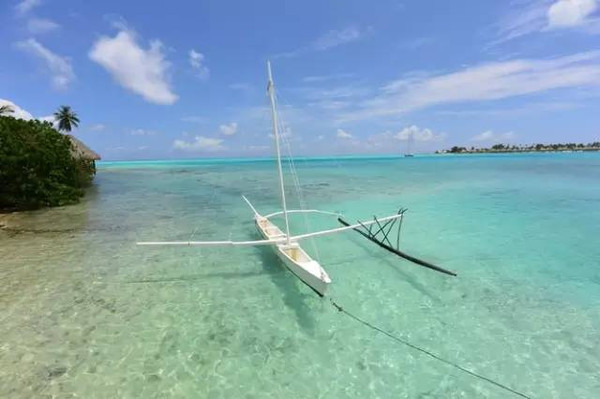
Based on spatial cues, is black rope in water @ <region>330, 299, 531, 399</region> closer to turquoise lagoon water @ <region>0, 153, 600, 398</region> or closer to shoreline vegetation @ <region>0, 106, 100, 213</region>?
turquoise lagoon water @ <region>0, 153, 600, 398</region>

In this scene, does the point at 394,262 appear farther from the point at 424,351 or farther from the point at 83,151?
the point at 83,151

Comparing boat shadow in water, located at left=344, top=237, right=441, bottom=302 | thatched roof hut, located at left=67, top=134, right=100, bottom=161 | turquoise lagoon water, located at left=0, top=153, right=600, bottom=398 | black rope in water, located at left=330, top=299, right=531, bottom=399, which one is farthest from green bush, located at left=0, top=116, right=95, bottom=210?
black rope in water, located at left=330, top=299, right=531, bottom=399

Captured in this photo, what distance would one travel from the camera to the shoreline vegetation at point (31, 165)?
67.4 feet

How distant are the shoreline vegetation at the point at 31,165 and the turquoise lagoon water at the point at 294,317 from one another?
21.2ft

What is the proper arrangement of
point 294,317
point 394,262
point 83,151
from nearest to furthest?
point 294,317, point 394,262, point 83,151

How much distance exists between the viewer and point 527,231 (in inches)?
Result: 656

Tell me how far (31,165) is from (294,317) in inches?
816

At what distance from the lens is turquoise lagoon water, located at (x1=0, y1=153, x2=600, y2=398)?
659 cm

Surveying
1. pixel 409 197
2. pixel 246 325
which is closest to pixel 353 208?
pixel 409 197

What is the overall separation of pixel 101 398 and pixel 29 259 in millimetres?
9394

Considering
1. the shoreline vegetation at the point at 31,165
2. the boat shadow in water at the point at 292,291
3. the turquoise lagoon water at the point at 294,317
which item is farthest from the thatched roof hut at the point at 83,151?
the boat shadow in water at the point at 292,291

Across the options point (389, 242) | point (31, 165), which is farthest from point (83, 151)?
point (389, 242)

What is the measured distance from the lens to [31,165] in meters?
21.6

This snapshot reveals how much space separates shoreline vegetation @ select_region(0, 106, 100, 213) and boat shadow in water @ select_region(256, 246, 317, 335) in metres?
16.8
